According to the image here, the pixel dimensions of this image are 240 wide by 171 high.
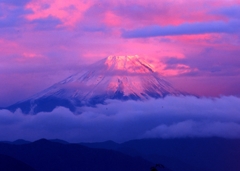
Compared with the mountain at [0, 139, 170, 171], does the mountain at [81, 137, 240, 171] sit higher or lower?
higher

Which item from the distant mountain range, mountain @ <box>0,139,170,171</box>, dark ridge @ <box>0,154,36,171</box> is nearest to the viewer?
dark ridge @ <box>0,154,36,171</box>

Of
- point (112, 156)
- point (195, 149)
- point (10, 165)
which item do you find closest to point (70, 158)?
point (112, 156)

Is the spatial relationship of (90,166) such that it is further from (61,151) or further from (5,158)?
(5,158)

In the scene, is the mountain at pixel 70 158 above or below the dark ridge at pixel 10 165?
above

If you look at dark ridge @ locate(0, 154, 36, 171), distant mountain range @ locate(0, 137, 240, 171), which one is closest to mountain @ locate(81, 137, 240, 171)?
Answer: distant mountain range @ locate(0, 137, 240, 171)

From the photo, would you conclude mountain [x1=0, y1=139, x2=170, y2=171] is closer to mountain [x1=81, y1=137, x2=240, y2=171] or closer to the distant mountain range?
the distant mountain range

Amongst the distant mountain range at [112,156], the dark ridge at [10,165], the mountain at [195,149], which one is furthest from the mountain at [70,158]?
the mountain at [195,149]

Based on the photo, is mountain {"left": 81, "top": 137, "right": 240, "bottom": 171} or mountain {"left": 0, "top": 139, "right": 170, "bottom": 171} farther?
mountain {"left": 81, "top": 137, "right": 240, "bottom": 171}

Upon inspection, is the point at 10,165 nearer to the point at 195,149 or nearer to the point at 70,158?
the point at 70,158

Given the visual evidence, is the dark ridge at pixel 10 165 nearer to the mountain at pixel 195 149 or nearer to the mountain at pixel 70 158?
the mountain at pixel 70 158

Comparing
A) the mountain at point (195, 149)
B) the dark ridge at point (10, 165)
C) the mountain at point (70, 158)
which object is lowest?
the dark ridge at point (10, 165)
